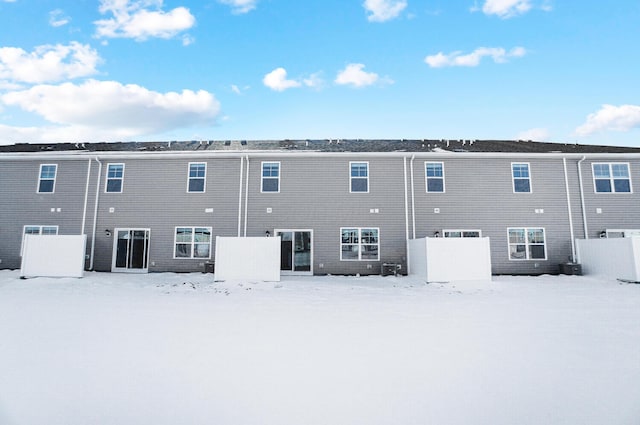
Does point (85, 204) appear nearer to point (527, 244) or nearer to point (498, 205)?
point (498, 205)

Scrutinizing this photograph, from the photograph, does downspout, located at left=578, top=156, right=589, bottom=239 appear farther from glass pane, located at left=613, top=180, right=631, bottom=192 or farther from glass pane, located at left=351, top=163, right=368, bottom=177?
glass pane, located at left=351, top=163, right=368, bottom=177

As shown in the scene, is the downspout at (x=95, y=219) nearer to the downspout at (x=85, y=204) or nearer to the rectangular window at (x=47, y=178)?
the downspout at (x=85, y=204)

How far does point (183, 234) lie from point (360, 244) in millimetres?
8083

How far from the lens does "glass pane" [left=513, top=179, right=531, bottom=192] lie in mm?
15192

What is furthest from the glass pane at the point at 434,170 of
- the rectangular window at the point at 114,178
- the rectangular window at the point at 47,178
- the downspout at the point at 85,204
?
the rectangular window at the point at 47,178

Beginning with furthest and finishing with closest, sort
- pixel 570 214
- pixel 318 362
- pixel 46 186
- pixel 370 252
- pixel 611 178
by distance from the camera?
pixel 46 186
pixel 611 178
pixel 570 214
pixel 370 252
pixel 318 362

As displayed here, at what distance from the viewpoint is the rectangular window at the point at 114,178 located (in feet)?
51.0

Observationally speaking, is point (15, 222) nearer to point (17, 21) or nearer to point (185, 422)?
point (17, 21)

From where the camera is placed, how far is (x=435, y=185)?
597 inches

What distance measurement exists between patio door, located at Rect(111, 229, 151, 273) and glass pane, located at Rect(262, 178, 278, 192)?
5.66m

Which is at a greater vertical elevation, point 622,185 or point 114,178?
point 114,178

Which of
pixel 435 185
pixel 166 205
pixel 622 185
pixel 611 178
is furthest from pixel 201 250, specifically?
pixel 622 185

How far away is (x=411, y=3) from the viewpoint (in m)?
12.6

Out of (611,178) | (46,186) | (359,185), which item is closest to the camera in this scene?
(359,185)
